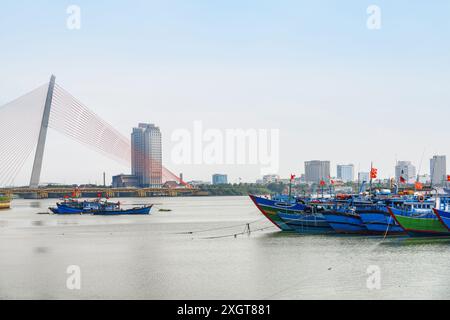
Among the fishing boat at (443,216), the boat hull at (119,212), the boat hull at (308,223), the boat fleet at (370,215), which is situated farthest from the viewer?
the boat hull at (119,212)

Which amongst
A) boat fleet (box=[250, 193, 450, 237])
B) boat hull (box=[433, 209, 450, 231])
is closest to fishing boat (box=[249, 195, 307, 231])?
boat fleet (box=[250, 193, 450, 237])

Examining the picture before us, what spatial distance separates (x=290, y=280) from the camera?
23.3m

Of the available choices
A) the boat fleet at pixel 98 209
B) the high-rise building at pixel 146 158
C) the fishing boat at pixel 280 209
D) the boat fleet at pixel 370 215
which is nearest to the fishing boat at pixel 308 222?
the boat fleet at pixel 370 215

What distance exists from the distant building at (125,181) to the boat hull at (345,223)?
130069 mm

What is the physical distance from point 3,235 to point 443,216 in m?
27.3

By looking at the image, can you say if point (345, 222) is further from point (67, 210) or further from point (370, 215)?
point (67, 210)

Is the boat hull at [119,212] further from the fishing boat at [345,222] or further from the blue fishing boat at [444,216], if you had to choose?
the blue fishing boat at [444,216]

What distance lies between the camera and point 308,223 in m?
40.4

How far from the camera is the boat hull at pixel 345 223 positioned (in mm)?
38469

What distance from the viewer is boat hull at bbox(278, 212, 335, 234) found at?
1567 inches

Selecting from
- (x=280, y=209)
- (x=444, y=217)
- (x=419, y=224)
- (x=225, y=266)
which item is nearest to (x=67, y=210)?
(x=280, y=209)

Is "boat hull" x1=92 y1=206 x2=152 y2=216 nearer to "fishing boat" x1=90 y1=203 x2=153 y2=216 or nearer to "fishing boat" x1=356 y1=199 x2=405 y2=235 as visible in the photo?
"fishing boat" x1=90 y1=203 x2=153 y2=216

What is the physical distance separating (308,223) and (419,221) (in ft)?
24.0
